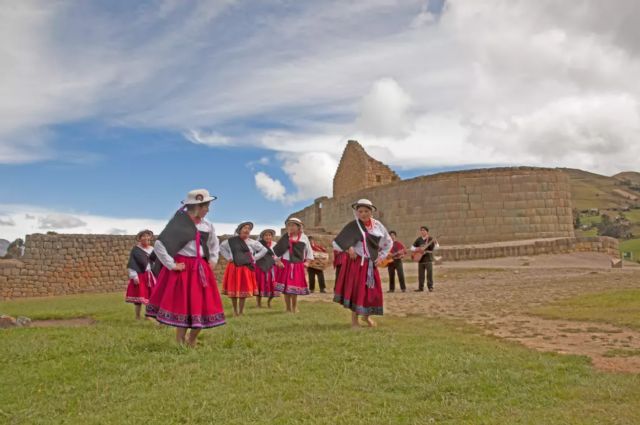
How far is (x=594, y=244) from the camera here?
2547cm

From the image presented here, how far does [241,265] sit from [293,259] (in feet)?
3.39

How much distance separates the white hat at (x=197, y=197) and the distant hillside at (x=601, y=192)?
106 m

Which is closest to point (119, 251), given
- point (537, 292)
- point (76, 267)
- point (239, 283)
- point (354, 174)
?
point (76, 267)

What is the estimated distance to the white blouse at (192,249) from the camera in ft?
21.9

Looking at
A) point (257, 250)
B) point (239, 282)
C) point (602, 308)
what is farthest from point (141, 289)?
point (602, 308)

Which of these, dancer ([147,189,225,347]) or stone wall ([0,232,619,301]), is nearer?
dancer ([147,189,225,347])

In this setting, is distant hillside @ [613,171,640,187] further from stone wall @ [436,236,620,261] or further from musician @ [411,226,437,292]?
musician @ [411,226,437,292]

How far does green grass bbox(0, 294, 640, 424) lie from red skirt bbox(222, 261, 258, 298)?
315 cm

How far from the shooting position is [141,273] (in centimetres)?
1098

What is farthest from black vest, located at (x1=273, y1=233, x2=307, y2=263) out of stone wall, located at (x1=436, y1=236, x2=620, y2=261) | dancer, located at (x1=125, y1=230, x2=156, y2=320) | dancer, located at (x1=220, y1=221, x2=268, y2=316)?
stone wall, located at (x1=436, y1=236, x2=620, y2=261)

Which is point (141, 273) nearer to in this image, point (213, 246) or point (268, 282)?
point (268, 282)

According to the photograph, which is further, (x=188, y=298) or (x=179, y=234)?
(x=179, y=234)

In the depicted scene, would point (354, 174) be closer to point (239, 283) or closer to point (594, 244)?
point (594, 244)

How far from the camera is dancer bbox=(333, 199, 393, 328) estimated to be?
8.43 m
